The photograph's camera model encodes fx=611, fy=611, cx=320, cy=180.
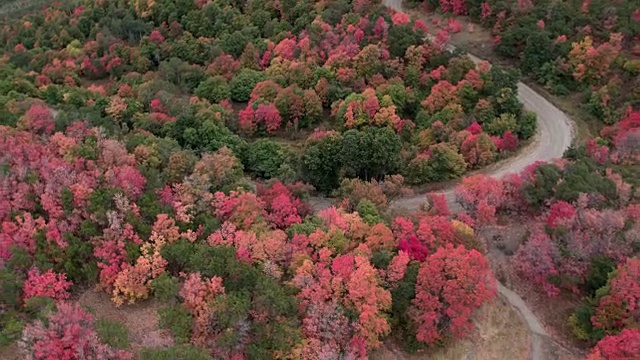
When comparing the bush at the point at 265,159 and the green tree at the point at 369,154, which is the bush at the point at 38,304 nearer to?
the bush at the point at 265,159

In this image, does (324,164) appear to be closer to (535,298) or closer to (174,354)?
(535,298)

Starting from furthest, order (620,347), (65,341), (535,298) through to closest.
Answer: (535,298), (620,347), (65,341)

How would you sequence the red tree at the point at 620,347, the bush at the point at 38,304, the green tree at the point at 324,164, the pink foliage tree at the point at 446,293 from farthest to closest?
the green tree at the point at 324,164 → the pink foliage tree at the point at 446,293 → the bush at the point at 38,304 → the red tree at the point at 620,347

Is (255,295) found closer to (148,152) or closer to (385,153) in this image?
(148,152)

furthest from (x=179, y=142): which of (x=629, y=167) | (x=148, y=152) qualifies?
(x=629, y=167)

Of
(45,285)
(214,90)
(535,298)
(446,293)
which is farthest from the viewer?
(214,90)

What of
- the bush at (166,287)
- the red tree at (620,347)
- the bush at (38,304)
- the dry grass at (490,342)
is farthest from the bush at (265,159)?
the red tree at (620,347)

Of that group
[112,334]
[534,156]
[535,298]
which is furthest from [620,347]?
[534,156]
